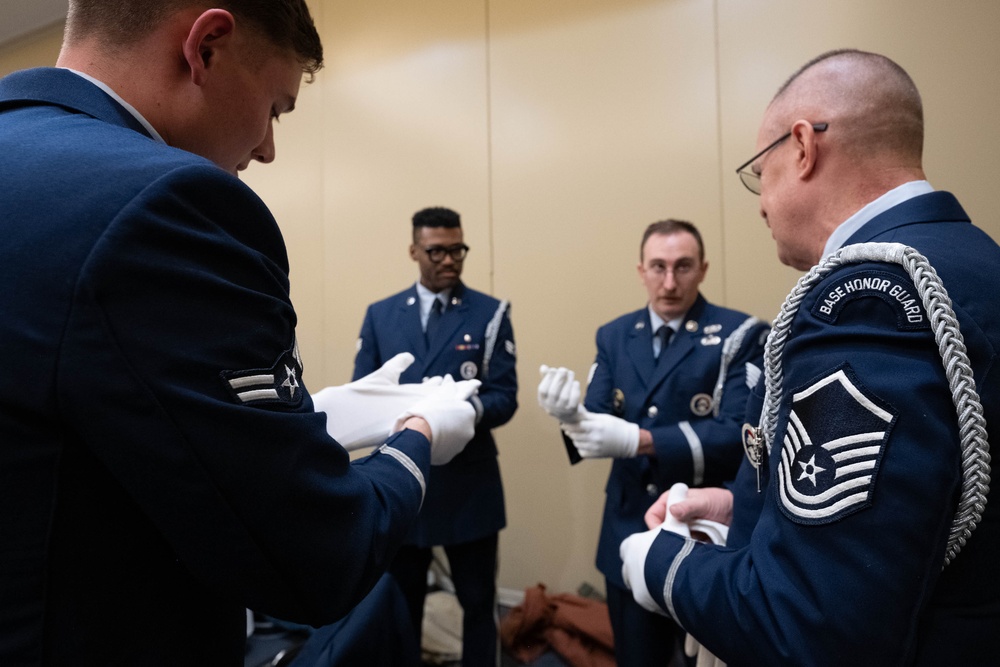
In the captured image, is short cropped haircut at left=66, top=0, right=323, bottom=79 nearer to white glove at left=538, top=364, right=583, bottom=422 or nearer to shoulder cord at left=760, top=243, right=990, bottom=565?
shoulder cord at left=760, top=243, right=990, bottom=565

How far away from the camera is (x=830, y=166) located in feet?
3.10

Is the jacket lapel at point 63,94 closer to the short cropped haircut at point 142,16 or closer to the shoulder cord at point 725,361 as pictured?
the short cropped haircut at point 142,16

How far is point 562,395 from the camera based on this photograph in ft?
5.97

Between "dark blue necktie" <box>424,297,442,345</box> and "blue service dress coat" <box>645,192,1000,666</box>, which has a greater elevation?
"dark blue necktie" <box>424,297,442,345</box>

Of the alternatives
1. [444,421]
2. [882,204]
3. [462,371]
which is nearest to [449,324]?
[462,371]

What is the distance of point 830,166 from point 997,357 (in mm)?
369

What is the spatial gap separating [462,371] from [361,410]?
43.5 inches

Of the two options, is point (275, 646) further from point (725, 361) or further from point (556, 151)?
point (556, 151)

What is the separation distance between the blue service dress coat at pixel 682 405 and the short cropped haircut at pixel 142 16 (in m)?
1.48

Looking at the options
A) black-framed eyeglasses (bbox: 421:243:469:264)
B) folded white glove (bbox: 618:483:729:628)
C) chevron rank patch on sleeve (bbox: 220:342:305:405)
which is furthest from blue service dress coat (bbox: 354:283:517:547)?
chevron rank patch on sleeve (bbox: 220:342:305:405)

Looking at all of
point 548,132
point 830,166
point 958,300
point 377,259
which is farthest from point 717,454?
point 377,259

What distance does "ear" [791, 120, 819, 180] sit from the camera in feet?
3.13

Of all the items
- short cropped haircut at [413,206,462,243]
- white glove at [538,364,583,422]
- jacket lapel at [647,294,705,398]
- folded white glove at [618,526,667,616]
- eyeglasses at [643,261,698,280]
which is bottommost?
folded white glove at [618,526,667,616]

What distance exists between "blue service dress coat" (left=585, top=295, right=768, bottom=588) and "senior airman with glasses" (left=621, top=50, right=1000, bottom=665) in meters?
0.96
